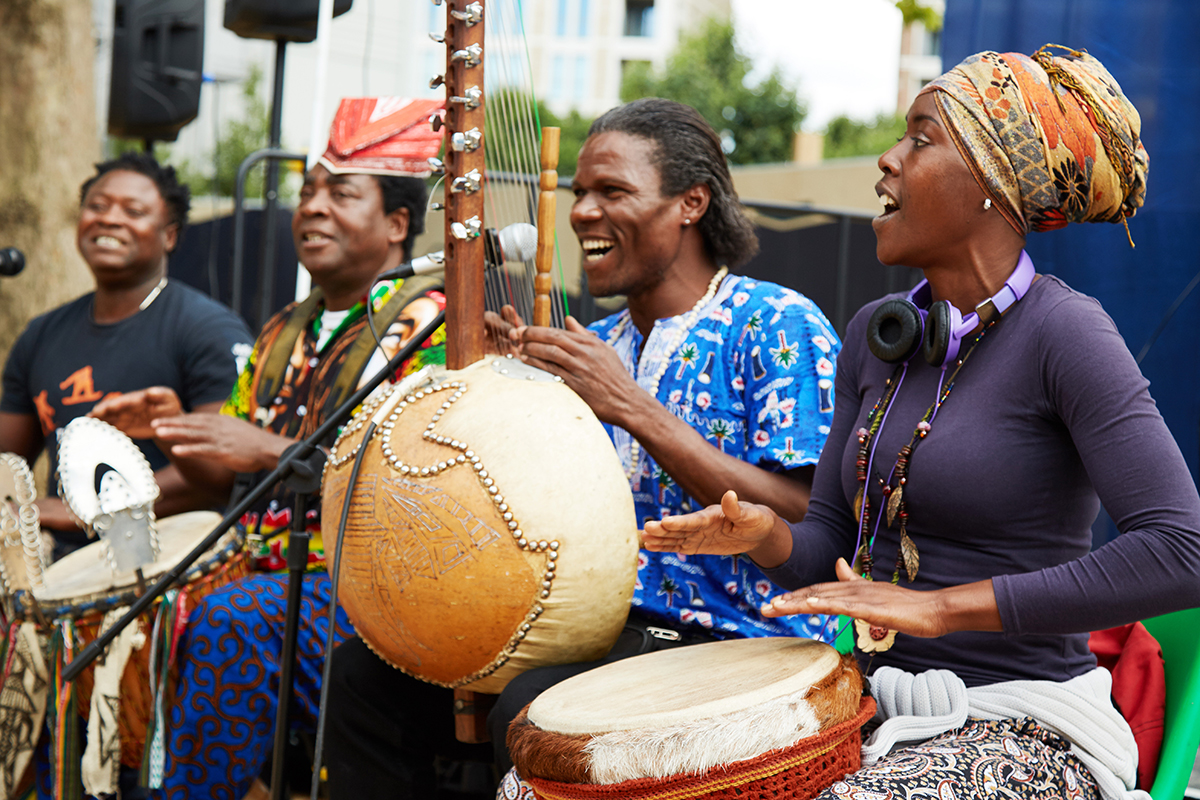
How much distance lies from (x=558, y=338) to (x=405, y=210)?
1.35m

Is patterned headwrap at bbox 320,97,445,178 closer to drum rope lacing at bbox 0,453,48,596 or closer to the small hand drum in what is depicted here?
the small hand drum

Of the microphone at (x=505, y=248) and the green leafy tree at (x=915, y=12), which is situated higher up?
the green leafy tree at (x=915, y=12)

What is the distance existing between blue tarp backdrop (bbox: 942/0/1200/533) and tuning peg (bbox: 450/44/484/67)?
1.83 m

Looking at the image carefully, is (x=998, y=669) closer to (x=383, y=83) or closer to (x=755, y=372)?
(x=755, y=372)

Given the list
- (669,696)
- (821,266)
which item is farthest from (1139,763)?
(821,266)

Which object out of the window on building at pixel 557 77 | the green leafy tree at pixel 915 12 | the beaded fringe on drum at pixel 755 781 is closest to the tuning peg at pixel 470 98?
the beaded fringe on drum at pixel 755 781

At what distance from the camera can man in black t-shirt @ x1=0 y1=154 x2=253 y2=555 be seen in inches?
133

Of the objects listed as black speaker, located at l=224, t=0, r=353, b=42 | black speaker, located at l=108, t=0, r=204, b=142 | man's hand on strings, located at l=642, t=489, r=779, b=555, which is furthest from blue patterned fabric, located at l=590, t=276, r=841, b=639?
black speaker, located at l=108, t=0, r=204, b=142

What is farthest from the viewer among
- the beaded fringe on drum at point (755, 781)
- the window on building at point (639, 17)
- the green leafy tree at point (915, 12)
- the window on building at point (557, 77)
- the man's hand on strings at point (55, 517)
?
the window on building at point (557, 77)

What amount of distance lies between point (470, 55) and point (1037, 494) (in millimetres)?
1124

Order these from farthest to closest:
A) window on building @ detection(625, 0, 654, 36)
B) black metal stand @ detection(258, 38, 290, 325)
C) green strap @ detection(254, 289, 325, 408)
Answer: window on building @ detection(625, 0, 654, 36), black metal stand @ detection(258, 38, 290, 325), green strap @ detection(254, 289, 325, 408)

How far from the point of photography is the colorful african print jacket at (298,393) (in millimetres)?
2701

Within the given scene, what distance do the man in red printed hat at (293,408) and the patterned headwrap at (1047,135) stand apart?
1193 millimetres

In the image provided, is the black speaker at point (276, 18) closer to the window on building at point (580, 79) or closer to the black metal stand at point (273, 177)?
the black metal stand at point (273, 177)
